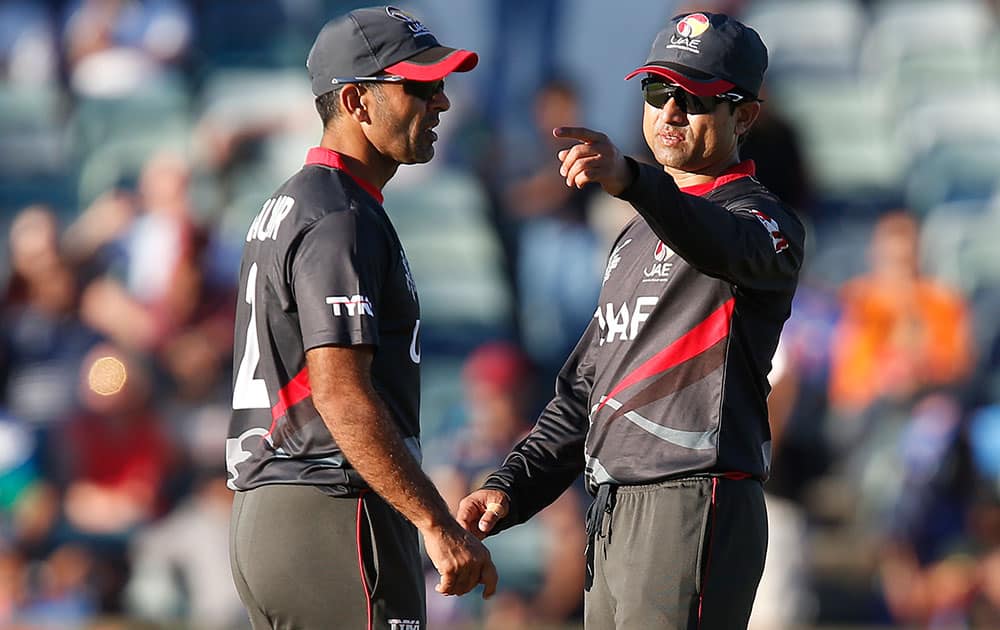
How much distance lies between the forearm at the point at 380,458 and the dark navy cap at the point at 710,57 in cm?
112

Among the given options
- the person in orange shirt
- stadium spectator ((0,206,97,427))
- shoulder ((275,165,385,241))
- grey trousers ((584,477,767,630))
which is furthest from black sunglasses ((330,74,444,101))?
stadium spectator ((0,206,97,427))

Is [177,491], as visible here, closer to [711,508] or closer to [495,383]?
[495,383]

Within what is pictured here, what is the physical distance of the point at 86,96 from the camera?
34.0 ft

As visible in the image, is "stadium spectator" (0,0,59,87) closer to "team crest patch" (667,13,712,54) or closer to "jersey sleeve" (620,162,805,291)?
"team crest patch" (667,13,712,54)

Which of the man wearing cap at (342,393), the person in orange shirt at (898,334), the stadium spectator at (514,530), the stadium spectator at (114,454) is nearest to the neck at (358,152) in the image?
the man wearing cap at (342,393)

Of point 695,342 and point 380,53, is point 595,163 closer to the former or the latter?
point 695,342

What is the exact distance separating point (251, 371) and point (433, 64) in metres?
0.92

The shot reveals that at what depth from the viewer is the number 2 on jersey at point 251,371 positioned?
395 cm

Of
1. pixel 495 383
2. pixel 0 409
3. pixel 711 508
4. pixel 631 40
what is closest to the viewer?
pixel 711 508

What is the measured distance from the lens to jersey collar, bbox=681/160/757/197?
404 cm

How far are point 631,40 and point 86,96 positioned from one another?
3.63 metres

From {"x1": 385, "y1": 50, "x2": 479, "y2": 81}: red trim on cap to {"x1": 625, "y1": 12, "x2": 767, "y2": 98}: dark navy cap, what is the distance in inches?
17.8

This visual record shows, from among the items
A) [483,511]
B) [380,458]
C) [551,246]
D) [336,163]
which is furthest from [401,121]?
[551,246]

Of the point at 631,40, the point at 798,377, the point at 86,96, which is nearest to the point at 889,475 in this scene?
the point at 798,377
